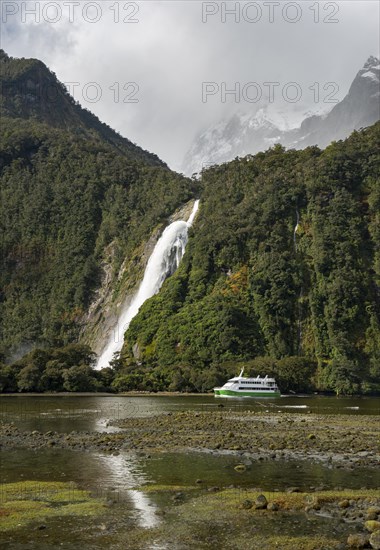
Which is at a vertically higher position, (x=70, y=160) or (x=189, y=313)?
(x=70, y=160)

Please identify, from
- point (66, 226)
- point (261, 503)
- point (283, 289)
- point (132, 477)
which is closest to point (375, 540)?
point (261, 503)

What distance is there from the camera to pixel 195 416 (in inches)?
1833

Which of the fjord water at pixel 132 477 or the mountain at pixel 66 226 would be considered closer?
the fjord water at pixel 132 477

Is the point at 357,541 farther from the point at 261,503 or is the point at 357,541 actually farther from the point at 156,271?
the point at 156,271

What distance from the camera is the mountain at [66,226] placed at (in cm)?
14212

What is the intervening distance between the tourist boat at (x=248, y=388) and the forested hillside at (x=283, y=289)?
891 centimetres

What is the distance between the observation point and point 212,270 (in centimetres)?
12362

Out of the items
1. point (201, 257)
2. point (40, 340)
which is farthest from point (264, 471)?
point (40, 340)

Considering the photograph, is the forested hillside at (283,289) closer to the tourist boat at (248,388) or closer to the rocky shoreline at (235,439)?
the tourist boat at (248,388)

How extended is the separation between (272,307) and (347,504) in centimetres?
9392

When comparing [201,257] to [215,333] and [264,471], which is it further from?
[264,471]

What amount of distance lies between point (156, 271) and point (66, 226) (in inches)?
1607

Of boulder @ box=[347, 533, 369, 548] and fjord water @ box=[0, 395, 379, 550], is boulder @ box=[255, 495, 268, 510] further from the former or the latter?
boulder @ box=[347, 533, 369, 548]

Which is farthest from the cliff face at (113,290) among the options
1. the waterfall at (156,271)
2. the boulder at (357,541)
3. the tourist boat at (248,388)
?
the boulder at (357,541)
